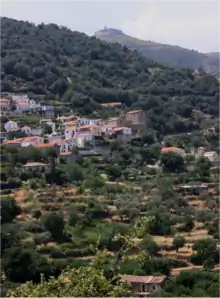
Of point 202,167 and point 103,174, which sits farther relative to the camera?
point 202,167

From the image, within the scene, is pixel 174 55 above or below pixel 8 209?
above

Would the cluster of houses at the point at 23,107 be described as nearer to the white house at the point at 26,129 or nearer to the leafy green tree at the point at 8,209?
the white house at the point at 26,129

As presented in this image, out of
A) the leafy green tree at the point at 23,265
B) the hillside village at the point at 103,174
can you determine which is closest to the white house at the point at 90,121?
the hillside village at the point at 103,174

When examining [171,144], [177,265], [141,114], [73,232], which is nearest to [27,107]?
[141,114]

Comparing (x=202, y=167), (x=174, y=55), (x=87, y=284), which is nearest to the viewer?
(x=87, y=284)

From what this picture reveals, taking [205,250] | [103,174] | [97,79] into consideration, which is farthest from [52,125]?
[205,250]

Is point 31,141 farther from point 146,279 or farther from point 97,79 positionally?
point 97,79

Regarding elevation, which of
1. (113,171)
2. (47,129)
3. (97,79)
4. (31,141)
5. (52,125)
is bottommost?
(113,171)
